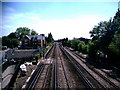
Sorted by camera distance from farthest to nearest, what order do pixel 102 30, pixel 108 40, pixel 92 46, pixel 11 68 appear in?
pixel 92 46
pixel 102 30
pixel 108 40
pixel 11 68

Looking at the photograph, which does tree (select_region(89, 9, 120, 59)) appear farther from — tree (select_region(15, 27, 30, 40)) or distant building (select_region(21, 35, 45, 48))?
tree (select_region(15, 27, 30, 40))

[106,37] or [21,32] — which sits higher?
[21,32]

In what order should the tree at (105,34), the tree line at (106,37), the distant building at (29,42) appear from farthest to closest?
the distant building at (29,42) < the tree at (105,34) < the tree line at (106,37)

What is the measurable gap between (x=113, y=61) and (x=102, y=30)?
7382 mm

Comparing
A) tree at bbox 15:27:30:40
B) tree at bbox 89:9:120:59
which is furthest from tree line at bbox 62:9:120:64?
tree at bbox 15:27:30:40

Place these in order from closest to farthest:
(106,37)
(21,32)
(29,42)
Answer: (106,37), (29,42), (21,32)

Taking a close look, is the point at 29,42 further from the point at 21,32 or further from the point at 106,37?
the point at 106,37

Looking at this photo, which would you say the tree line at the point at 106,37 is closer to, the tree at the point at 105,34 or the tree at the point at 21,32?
the tree at the point at 105,34

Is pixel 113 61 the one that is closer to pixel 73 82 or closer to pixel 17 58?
pixel 73 82

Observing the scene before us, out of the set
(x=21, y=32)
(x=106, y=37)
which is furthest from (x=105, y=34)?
(x=21, y=32)

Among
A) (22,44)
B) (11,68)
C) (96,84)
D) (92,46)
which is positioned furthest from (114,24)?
(22,44)

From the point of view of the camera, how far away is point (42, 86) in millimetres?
9211

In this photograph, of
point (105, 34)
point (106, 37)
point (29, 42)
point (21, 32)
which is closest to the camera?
point (106, 37)

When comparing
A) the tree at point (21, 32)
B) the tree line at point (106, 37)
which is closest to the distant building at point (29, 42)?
the tree at point (21, 32)
